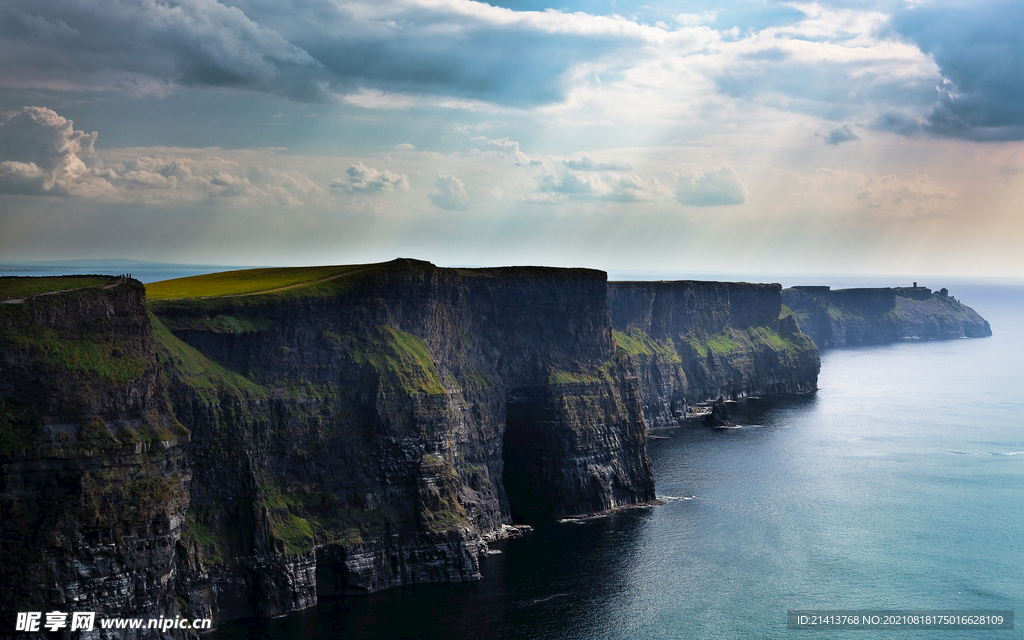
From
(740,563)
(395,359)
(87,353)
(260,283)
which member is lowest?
(740,563)

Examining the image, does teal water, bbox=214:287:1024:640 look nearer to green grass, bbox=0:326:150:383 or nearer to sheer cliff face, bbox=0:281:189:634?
sheer cliff face, bbox=0:281:189:634

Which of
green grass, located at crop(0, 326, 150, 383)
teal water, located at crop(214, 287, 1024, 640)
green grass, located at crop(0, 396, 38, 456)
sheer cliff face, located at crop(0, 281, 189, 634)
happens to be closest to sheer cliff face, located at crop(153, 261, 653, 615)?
teal water, located at crop(214, 287, 1024, 640)

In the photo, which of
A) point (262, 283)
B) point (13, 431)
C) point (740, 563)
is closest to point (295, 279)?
point (262, 283)

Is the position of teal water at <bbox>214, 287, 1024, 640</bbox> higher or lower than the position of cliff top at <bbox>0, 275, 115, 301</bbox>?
lower

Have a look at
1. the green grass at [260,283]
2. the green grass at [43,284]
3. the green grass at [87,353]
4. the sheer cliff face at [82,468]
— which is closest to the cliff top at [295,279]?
the green grass at [260,283]

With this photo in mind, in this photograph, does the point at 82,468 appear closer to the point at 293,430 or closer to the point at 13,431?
the point at 13,431
